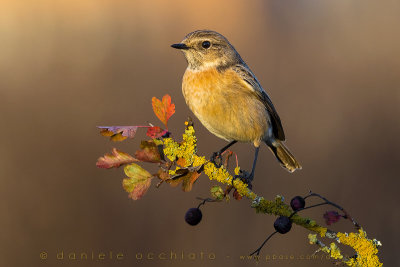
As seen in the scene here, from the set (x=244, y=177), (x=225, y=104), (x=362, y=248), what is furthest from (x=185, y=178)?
(x=225, y=104)

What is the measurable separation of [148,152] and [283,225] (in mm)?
583

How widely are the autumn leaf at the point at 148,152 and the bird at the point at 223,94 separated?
119 centimetres

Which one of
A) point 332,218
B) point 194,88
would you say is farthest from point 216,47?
point 332,218

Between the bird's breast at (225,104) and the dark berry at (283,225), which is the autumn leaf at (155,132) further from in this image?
the bird's breast at (225,104)

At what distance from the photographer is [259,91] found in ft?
12.3

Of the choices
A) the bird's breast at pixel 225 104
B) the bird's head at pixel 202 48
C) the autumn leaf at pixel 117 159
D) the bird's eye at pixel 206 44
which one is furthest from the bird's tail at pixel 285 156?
the autumn leaf at pixel 117 159

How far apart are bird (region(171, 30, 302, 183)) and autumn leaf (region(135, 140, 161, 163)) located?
119 centimetres

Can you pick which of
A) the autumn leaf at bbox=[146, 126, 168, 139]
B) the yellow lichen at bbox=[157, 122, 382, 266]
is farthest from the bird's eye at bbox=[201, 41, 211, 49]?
the autumn leaf at bbox=[146, 126, 168, 139]

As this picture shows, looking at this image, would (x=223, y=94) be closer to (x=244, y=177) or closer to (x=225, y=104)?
(x=225, y=104)

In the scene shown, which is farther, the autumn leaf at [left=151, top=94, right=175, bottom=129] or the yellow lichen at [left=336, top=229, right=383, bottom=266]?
the autumn leaf at [left=151, top=94, right=175, bottom=129]

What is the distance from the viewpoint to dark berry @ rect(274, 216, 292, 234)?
1.77 m

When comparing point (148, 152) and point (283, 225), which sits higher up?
point (148, 152)

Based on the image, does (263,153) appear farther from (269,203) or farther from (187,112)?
(269,203)

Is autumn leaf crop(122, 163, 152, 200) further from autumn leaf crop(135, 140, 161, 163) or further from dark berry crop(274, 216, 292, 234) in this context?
dark berry crop(274, 216, 292, 234)
